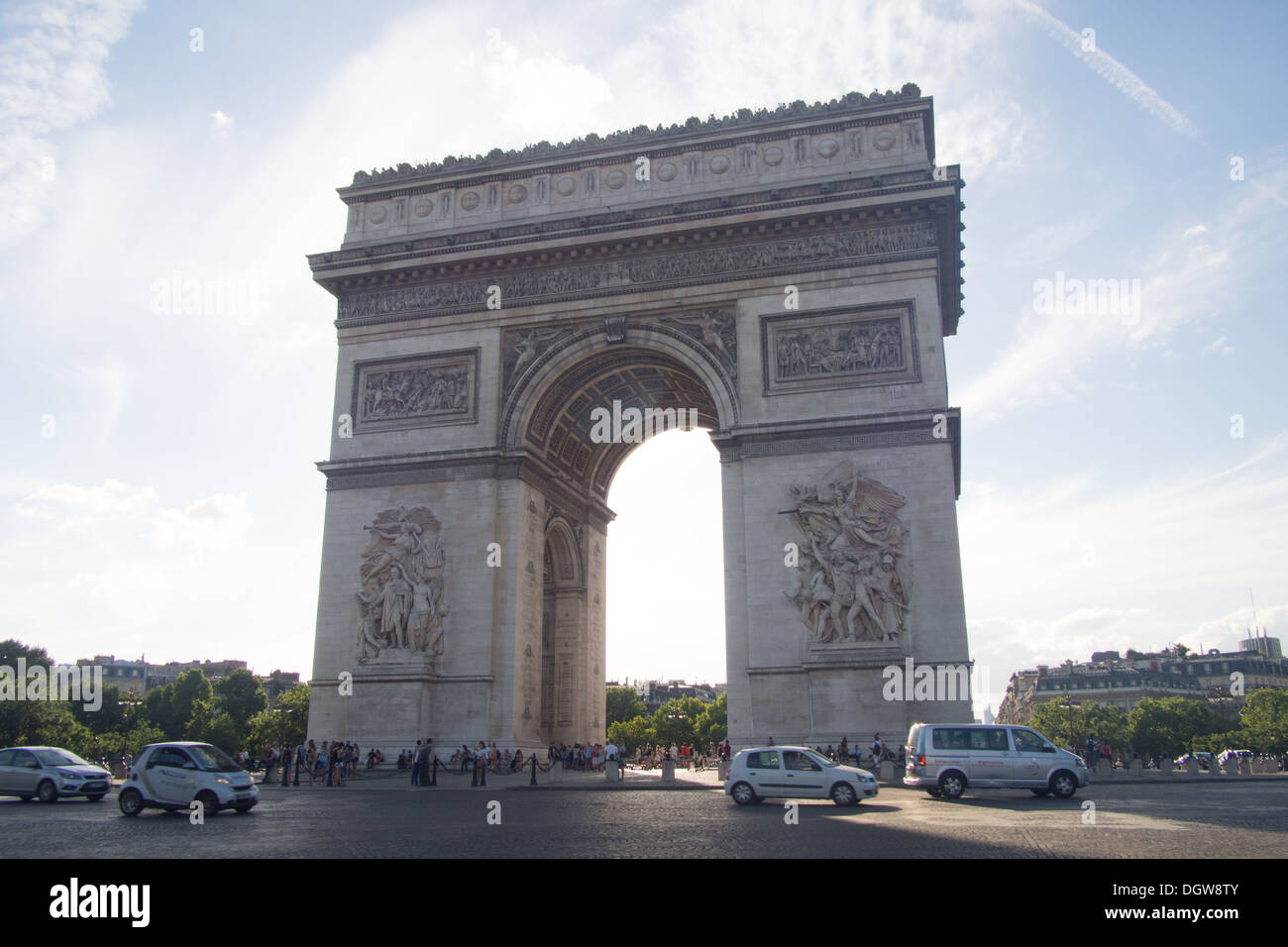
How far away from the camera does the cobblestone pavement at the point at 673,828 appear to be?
1061 centimetres

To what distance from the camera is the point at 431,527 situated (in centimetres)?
2909

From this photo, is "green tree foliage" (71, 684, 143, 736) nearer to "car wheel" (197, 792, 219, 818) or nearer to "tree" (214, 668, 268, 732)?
"tree" (214, 668, 268, 732)

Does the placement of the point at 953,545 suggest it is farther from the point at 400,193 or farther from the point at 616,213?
the point at 400,193

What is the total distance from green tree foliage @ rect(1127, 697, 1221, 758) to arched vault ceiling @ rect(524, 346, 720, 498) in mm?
65721

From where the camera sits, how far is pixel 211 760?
1734 cm

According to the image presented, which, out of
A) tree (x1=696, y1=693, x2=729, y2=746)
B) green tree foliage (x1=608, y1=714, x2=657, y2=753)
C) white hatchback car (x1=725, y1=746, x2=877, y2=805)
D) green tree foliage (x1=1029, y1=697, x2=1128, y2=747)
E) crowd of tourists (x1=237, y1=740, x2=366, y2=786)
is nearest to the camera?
white hatchback car (x1=725, y1=746, x2=877, y2=805)

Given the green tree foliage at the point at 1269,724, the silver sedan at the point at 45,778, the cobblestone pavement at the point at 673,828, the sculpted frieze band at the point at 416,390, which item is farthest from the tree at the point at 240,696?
the green tree foliage at the point at 1269,724

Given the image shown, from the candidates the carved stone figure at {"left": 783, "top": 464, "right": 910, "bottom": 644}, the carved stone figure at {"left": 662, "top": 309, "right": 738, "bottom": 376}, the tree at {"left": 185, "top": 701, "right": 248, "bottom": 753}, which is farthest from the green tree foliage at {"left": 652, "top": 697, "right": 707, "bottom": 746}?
the carved stone figure at {"left": 783, "top": 464, "right": 910, "bottom": 644}

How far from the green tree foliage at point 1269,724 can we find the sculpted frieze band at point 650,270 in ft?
198

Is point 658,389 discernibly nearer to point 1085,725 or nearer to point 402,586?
point 402,586

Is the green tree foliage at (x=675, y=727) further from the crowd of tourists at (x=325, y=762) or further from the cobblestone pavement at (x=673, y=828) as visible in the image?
the cobblestone pavement at (x=673, y=828)

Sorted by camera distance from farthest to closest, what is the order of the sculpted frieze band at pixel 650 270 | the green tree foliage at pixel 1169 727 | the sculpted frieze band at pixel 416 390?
the green tree foliage at pixel 1169 727 < the sculpted frieze band at pixel 416 390 < the sculpted frieze band at pixel 650 270

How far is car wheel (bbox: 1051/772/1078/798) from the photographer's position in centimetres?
1892
